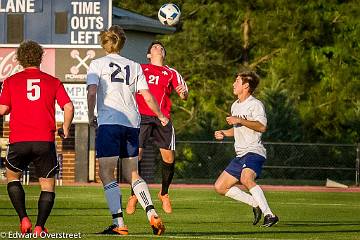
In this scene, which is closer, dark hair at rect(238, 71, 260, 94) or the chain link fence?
dark hair at rect(238, 71, 260, 94)

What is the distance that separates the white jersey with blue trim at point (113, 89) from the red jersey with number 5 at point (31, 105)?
496mm

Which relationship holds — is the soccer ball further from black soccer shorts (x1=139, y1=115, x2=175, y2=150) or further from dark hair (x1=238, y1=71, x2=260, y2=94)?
dark hair (x1=238, y1=71, x2=260, y2=94)

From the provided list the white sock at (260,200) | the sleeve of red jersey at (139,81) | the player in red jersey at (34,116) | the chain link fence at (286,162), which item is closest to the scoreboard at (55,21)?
the chain link fence at (286,162)

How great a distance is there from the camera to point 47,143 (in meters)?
12.5

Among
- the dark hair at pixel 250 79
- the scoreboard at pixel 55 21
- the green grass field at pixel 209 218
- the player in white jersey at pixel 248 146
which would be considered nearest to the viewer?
the green grass field at pixel 209 218

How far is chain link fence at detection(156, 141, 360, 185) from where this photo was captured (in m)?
40.1

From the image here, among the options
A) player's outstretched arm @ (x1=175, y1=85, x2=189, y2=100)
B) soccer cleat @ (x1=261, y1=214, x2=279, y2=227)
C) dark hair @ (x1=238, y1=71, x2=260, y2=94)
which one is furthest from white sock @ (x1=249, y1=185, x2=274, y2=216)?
player's outstretched arm @ (x1=175, y1=85, x2=189, y2=100)

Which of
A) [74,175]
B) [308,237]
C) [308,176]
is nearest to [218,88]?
[308,176]

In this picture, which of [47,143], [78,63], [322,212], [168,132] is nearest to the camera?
[47,143]

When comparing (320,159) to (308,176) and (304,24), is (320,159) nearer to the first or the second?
(308,176)

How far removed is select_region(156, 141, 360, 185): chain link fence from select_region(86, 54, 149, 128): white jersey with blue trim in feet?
86.4

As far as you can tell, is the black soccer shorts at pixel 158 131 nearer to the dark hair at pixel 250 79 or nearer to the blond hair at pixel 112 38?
the dark hair at pixel 250 79

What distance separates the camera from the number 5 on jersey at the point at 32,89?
12.5 metres

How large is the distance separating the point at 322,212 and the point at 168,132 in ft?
10.7
